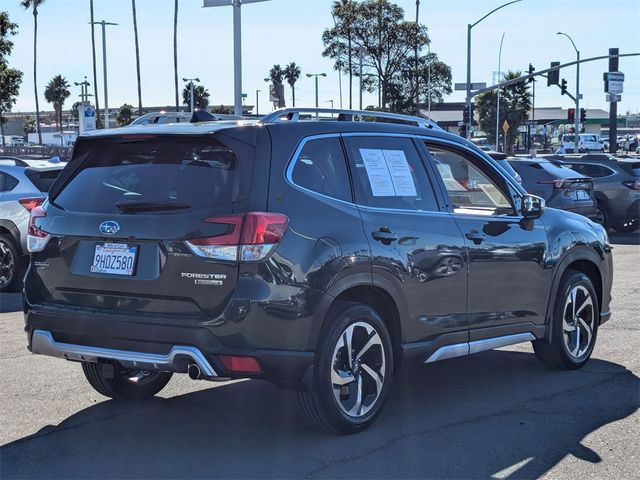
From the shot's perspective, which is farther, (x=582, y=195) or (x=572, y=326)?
(x=582, y=195)

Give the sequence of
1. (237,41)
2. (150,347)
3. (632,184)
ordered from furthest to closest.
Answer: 1. (237,41)
2. (632,184)
3. (150,347)

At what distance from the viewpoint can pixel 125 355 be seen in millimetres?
4980

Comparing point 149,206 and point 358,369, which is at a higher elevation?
point 149,206

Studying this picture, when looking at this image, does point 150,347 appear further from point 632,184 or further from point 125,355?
point 632,184

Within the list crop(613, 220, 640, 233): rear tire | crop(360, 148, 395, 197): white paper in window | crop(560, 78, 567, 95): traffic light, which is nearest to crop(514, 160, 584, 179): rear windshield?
crop(613, 220, 640, 233): rear tire

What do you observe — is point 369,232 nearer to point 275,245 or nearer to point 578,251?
point 275,245

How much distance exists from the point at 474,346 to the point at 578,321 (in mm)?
1459

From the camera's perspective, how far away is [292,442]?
208 inches

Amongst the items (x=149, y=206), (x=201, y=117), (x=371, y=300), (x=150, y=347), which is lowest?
(x=150, y=347)

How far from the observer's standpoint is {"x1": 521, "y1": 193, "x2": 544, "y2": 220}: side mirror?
654cm

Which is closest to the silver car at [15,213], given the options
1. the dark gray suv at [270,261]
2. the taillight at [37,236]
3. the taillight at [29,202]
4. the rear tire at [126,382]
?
the taillight at [29,202]

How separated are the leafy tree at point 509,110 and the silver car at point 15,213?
73489mm

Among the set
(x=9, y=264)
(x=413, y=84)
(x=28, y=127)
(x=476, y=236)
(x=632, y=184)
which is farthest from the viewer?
(x=28, y=127)

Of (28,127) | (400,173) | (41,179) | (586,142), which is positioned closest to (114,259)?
(400,173)
